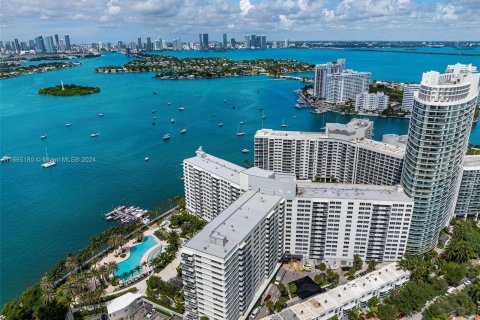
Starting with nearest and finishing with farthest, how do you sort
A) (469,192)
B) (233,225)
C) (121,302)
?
1. (233,225)
2. (121,302)
3. (469,192)

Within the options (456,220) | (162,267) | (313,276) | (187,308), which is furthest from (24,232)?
(456,220)

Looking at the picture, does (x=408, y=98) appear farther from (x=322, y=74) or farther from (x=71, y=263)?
(x=71, y=263)

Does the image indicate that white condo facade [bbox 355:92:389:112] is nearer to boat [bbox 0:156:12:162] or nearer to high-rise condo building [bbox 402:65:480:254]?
high-rise condo building [bbox 402:65:480:254]

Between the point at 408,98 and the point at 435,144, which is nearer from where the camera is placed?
the point at 435,144

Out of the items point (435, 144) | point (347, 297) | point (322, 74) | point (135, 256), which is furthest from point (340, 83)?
point (347, 297)

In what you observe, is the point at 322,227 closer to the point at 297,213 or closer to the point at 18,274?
the point at 297,213

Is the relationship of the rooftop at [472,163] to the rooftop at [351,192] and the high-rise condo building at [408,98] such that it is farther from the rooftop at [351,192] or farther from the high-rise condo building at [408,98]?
the high-rise condo building at [408,98]
